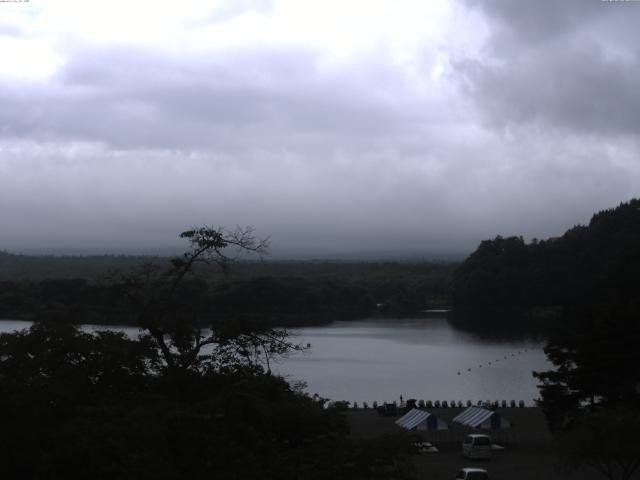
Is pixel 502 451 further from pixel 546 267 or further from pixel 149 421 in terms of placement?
pixel 546 267

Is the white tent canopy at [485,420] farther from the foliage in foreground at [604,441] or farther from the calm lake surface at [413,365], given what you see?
the calm lake surface at [413,365]

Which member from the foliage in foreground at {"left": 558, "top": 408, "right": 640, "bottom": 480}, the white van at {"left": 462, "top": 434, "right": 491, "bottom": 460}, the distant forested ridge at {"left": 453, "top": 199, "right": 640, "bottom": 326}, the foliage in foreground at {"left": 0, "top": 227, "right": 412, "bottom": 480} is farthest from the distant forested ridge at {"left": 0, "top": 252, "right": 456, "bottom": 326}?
the foliage in foreground at {"left": 0, "top": 227, "right": 412, "bottom": 480}

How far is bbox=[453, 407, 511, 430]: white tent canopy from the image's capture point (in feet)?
65.0

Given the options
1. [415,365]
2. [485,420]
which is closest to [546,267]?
[415,365]

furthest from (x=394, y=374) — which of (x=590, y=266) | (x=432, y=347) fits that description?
(x=590, y=266)

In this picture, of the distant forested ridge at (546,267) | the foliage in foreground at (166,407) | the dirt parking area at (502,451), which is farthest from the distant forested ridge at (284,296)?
the foliage in foreground at (166,407)

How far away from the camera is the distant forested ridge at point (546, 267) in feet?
218

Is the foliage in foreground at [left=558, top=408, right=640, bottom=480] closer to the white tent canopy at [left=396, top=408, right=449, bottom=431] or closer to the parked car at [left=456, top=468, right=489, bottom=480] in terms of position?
the parked car at [left=456, top=468, right=489, bottom=480]

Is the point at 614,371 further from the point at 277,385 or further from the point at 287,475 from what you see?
the point at 287,475

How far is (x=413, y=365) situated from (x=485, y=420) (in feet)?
66.7

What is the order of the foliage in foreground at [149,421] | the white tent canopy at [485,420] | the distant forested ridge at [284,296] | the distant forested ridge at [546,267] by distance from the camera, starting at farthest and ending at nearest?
the distant forested ridge at [546,267] → the distant forested ridge at [284,296] → the white tent canopy at [485,420] → the foliage in foreground at [149,421]

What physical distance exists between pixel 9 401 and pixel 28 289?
194 feet

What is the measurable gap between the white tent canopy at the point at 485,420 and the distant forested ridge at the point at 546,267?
45.3 metres

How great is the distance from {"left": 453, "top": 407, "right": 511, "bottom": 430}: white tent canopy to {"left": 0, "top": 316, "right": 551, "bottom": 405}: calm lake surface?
Result: 702cm
